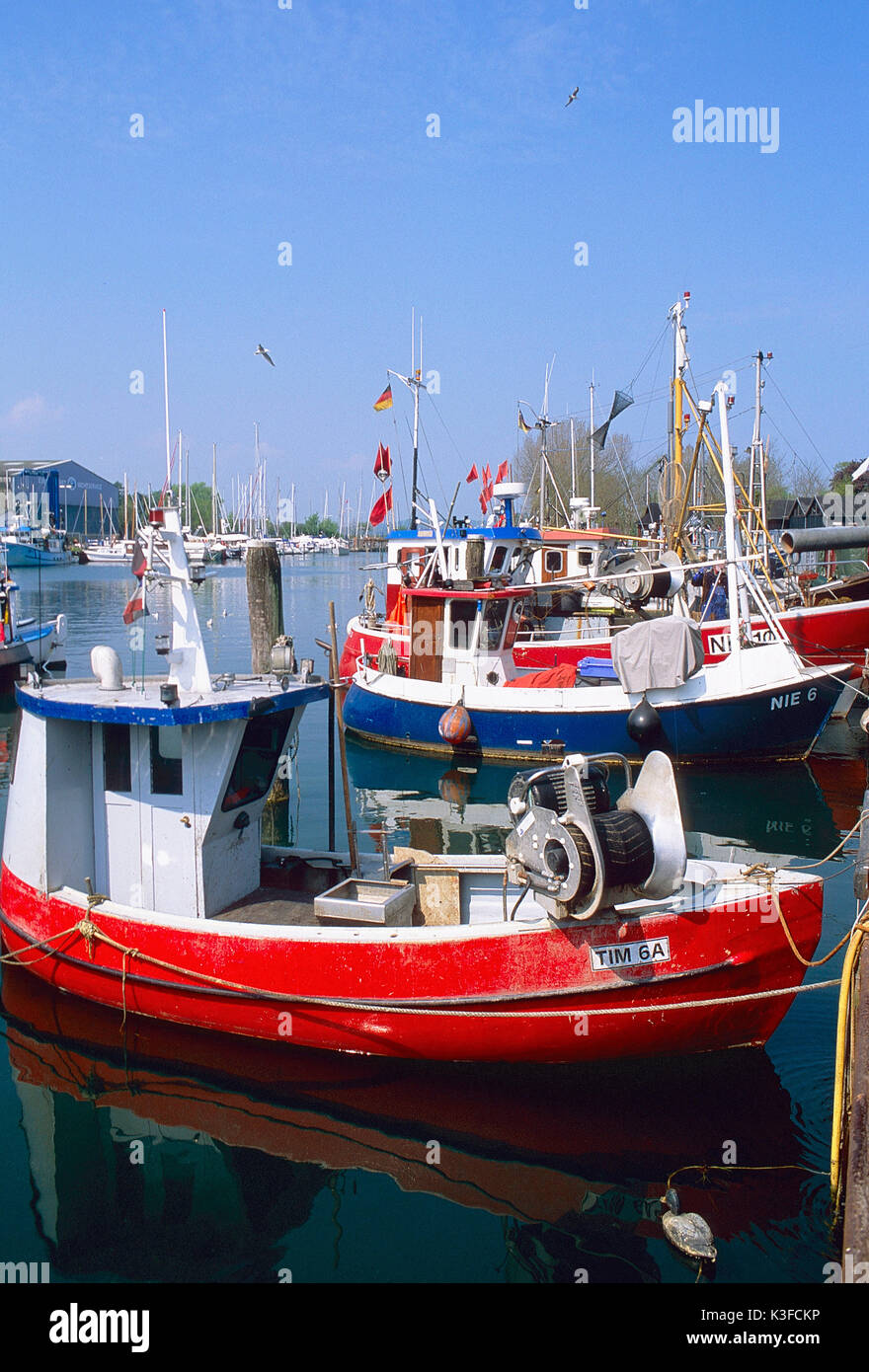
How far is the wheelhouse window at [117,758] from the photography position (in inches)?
324

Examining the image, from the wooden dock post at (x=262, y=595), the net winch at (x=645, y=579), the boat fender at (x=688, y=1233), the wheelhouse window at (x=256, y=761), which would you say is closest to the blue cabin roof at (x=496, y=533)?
the net winch at (x=645, y=579)

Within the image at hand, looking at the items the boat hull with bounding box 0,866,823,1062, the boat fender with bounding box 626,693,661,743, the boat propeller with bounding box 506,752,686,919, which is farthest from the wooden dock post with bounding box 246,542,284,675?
the boat propeller with bounding box 506,752,686,919

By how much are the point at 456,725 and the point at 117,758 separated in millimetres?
10820

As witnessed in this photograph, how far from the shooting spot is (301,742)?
21.4 metres

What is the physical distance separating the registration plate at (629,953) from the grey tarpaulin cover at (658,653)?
420 inches

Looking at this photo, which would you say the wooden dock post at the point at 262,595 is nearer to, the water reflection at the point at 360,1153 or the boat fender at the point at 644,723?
the boat fender at the point at 644,723

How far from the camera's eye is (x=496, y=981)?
6957 mm

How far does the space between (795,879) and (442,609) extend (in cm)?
1345

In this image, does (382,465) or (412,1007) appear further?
(382,465)

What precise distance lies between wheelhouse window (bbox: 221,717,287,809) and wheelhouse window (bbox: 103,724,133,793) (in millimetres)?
933

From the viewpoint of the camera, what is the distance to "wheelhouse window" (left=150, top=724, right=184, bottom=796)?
8.00m

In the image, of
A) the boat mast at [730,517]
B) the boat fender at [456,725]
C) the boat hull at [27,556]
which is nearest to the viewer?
the boat mast at [730,517]

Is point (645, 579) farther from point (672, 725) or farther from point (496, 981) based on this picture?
point (496, 981)

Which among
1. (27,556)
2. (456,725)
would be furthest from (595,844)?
(27,556)
